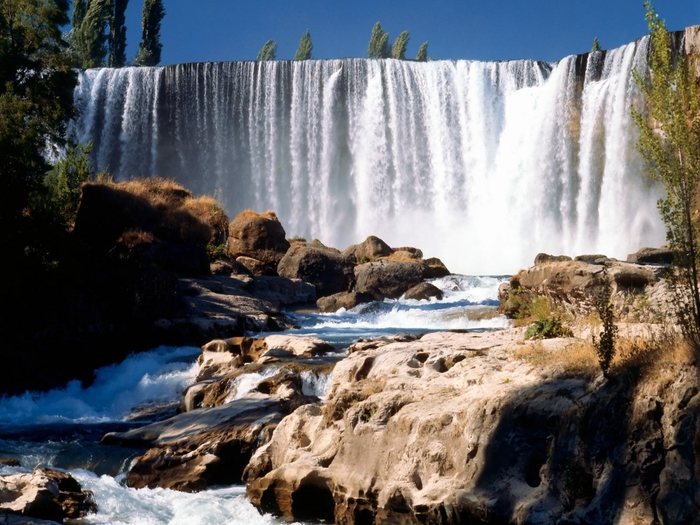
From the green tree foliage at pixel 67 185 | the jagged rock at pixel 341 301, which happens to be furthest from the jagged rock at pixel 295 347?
the jagged rock at pixel 341 301

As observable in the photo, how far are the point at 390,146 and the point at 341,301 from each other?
20.0 metres

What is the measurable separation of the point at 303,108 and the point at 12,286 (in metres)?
28.5

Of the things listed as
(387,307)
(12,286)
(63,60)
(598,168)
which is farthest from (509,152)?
(12,286)

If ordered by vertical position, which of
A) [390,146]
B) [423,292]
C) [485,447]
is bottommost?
[485,447]

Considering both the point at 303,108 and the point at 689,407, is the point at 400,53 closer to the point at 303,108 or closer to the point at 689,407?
the point at 303,108

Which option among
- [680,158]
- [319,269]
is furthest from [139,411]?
→ [319,269]

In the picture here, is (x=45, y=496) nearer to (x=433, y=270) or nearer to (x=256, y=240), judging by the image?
(x=256, y=240)

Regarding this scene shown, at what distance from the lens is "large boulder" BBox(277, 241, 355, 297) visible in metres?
26.1

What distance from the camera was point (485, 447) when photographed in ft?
20.8

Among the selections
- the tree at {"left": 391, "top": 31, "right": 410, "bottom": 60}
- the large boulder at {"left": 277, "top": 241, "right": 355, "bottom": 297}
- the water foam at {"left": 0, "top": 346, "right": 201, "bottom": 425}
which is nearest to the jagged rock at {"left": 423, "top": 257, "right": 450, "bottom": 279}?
the large boulder at {"left": 277, "top": 241, "right": 355, "bottom": 297}

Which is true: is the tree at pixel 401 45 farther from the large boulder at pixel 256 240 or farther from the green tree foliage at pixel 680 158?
the green tree foliage at pixel 680 158

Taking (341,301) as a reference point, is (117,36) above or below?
above

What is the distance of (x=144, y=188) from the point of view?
24422 millimetres

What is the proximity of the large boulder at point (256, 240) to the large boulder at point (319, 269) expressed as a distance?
83cm
